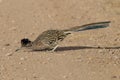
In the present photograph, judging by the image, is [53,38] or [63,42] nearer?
[53,38]

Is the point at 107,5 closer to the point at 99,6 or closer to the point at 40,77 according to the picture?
the point at 99,6

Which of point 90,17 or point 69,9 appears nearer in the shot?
point 90,17

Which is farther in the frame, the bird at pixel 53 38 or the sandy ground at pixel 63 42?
the bird at pixel 53 38

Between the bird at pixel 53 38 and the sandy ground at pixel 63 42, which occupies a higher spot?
the bird at pixel 53 38

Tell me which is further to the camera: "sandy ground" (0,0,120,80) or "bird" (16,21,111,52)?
"bird" (16,21,111,52)

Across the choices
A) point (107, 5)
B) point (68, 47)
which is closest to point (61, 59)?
point (68, 47)

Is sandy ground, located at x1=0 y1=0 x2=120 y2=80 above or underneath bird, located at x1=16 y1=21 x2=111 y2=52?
underneath

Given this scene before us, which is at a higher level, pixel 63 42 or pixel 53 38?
pixel 53 38

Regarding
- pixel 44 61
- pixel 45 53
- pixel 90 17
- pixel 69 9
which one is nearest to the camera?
pixel 44 61
